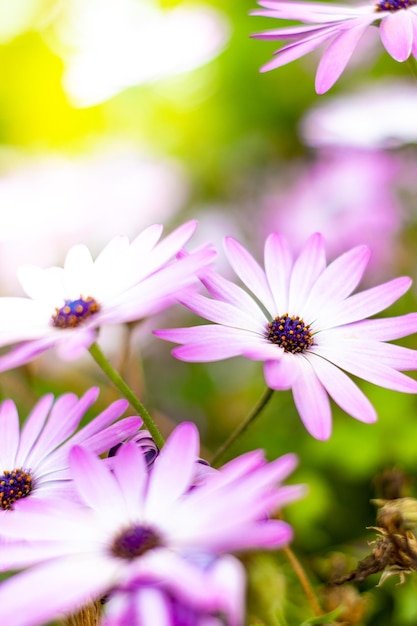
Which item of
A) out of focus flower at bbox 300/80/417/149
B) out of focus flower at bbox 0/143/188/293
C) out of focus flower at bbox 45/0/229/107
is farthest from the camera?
out of focus flower at bbox 45/0/229/107

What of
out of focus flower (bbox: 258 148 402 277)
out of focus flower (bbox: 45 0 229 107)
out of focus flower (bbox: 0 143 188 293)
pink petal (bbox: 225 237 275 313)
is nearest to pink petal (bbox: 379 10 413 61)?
pink petal (bbox: 225 237 275 313)

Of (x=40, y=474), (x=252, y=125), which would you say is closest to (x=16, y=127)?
(x=252, y=125)

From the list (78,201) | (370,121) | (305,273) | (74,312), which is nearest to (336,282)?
(305,273)

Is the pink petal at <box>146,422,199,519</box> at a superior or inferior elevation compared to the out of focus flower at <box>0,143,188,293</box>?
inferior

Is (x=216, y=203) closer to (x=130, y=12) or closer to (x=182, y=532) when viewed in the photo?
(x=130, y=12)

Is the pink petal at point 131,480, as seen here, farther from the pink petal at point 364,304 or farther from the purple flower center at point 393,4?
the purple flower center at point 393,4

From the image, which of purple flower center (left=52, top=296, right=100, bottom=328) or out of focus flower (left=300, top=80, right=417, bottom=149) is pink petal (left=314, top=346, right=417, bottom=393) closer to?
purple flower center (left=52, top=296, right=100, bottom=328)
